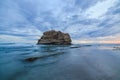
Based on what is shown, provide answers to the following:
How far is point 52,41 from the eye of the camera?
271ft

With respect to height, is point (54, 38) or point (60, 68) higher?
point (54, 38)

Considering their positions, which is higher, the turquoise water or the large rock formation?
the large rock formation

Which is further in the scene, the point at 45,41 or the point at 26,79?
the point at 45,41

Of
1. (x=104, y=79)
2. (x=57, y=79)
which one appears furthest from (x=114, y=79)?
(x=57, y=79)

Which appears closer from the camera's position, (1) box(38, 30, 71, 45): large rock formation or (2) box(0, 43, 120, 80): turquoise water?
(2) box(0, 43, 120, 80): turquoise water

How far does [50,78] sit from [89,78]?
2771 millimetres

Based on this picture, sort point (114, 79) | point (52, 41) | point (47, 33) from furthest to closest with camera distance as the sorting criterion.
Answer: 1. point (47, 33)
2. point (52, 41)
3. point (114, 79)

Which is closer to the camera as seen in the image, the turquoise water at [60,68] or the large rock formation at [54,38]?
the turquoise water at [60,68]

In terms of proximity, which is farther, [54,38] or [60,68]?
[54,38]

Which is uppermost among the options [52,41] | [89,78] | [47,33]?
[47,33]

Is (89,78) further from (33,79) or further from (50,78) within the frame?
(33,79)

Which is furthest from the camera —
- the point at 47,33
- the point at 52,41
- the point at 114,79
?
the point at 47,33

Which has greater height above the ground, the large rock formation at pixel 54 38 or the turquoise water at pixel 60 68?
the large rock formation at pixel 54 38

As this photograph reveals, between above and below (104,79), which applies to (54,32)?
above
